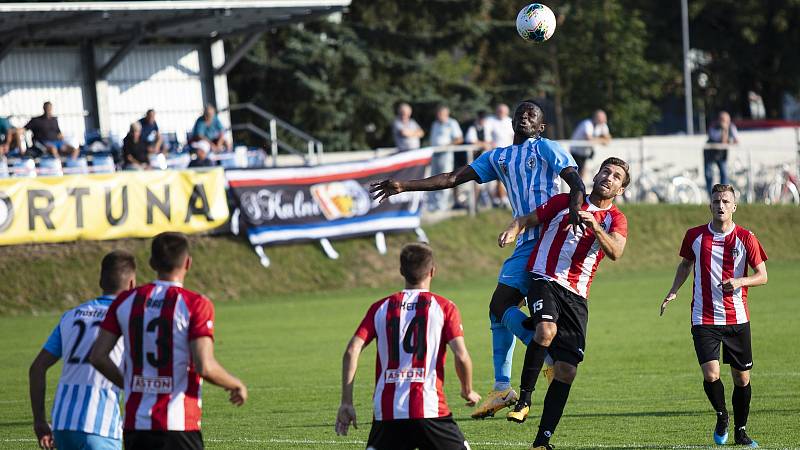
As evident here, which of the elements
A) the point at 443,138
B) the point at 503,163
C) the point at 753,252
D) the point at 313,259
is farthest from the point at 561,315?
the point at 443,138

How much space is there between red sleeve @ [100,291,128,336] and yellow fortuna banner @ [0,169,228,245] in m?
16.0

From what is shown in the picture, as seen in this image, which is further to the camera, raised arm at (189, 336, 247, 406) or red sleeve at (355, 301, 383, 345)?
red sleeve at (355, 301, 383, 345)

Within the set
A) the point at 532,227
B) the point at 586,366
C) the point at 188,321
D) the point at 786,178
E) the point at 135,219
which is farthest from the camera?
the point at 786,178

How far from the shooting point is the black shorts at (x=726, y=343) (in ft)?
32.0

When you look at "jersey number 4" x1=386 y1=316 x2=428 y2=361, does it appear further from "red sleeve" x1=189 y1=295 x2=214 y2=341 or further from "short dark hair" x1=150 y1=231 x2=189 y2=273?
"short dark hair" x1=150 y1=231 x2=189 y2=273

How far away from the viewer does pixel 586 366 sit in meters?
14.9

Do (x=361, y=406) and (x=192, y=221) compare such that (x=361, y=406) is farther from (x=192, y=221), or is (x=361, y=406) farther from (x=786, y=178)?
(x=786, y=178)

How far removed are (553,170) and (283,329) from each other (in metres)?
10.3

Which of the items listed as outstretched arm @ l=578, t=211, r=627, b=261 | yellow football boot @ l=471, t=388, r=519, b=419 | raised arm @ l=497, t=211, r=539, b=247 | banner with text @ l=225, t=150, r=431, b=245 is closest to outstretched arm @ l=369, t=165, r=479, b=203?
raised arm @ l=497, t=211, r=539, b=247

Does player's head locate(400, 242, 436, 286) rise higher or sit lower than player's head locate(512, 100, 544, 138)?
lower

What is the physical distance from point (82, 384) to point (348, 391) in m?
1.52

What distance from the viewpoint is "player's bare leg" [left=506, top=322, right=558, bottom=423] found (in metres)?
9.16

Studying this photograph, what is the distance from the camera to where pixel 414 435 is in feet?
22.3

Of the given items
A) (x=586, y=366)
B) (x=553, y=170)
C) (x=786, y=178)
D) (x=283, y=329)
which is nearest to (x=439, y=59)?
(x=786, y=178)
